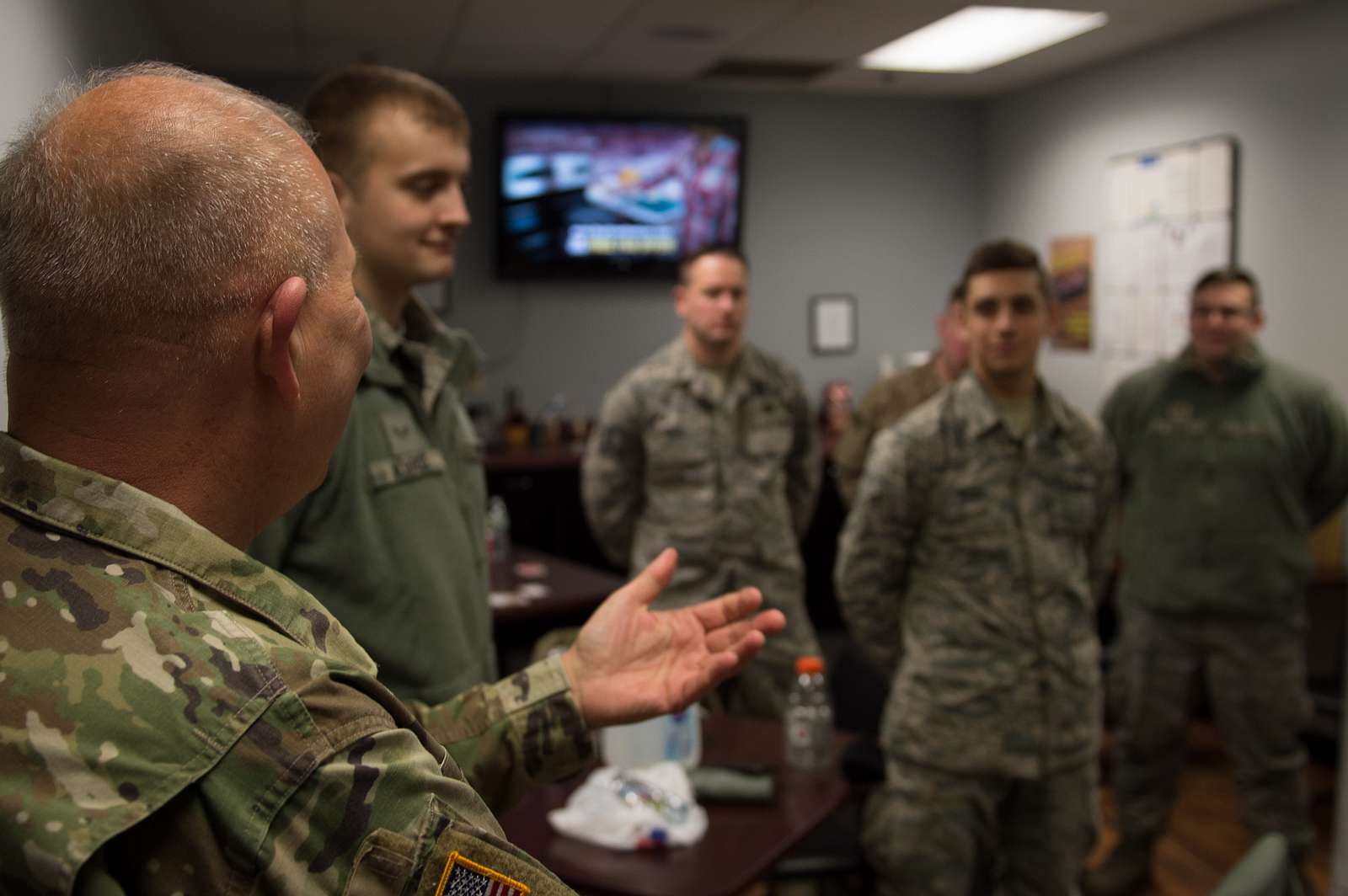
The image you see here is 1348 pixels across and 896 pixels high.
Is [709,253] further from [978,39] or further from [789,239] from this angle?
[789,239]

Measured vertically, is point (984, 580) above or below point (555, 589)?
above

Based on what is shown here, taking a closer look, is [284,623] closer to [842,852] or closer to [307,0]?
[842,852]

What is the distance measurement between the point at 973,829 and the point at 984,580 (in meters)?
0.53

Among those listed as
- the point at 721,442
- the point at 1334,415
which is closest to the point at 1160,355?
the point at 1334,415

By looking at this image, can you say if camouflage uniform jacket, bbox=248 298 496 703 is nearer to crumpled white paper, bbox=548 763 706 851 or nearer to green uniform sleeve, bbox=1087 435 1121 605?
crumpled white paper, bbox=548 763 706 851

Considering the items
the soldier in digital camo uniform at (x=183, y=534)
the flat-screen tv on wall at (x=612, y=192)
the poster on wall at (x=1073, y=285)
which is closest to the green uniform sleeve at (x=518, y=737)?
the soldier in digital camo uniform at (x=183, y=534)

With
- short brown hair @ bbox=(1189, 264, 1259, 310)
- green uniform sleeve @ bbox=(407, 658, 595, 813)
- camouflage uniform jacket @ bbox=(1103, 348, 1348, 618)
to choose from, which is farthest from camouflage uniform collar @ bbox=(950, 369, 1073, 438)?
green uniform sleeve @ bbox=(407, 658, 595, 813)

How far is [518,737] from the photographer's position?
45.5 inches

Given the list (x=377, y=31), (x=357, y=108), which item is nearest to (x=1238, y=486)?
(x=357, y=108)

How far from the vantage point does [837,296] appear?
20.7 ft

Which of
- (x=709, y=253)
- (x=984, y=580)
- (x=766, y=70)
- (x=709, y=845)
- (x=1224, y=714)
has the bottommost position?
(x=1224, y=714)

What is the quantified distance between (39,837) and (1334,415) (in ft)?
11.6

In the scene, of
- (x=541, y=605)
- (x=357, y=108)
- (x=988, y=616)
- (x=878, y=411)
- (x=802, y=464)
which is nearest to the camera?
(x=357, y=108)

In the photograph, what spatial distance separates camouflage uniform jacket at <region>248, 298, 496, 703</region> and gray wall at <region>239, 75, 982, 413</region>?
13.4 ft
